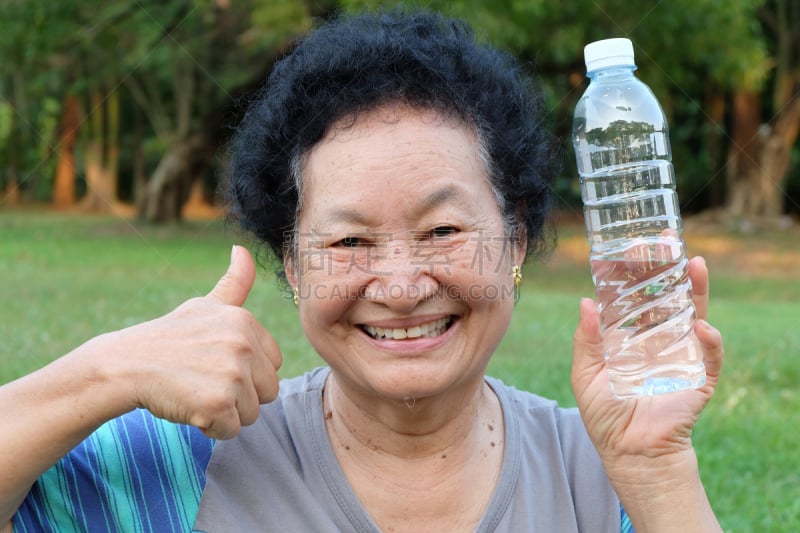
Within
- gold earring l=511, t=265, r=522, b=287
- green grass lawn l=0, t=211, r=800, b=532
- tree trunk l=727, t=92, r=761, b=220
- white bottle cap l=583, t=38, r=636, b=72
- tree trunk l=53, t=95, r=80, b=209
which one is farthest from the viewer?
tree trunk l=53, t=95, r=80, b=209

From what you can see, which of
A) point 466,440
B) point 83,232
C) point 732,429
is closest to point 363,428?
point 466,440

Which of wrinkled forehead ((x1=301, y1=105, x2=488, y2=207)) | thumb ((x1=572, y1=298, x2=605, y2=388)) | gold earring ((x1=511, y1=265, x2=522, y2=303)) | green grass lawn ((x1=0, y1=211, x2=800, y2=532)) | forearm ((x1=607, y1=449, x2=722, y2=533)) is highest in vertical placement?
wrinkled forehead ((x1=301, y1=105, x2=488, y2=207))

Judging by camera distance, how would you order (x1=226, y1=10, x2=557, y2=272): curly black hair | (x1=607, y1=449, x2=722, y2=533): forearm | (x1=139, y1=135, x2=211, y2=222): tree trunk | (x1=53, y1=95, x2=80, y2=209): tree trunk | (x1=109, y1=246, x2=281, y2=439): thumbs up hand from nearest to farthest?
(x1=109, y1=246, x2=281, y2=439): thumbs up hand, (x1=607, y1=449, x2=722, y2=533): forearm, (x1=226, y1=10, x2=557, y2=272): curly black hair, (x1=139, y1=135, x2=211, y2=222): tree trunk, (x1=53, y1=95, x2=80, y2=209): tree trunk

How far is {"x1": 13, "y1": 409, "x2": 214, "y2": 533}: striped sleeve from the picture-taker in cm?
211

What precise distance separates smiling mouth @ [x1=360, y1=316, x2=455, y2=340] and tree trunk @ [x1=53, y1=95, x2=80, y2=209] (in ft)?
104

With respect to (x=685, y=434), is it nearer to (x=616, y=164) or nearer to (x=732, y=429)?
(x=616, y=164)

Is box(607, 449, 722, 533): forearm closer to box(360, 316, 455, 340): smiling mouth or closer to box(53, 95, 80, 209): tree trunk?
box(360, 316, 455, 340): smiling mouth

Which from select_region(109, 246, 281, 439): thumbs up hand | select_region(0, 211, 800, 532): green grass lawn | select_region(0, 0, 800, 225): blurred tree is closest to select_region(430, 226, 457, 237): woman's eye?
select_region(109, 246, 281, 439): thumbs up hand

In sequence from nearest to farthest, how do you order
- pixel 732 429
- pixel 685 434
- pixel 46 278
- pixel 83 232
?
pixel 685 434, pixel 732 429, pixel 46 278, pixel 83 232

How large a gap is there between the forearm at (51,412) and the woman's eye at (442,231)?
2.58 feet

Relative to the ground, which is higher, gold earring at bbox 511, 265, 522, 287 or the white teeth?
gold earring at bbox 511, 265, 522, 287

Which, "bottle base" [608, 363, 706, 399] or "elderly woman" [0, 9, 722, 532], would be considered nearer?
"elderly woman" [0, 9, 722, 532]

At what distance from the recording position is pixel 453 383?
2256 mm

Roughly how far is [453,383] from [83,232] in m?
18.3
